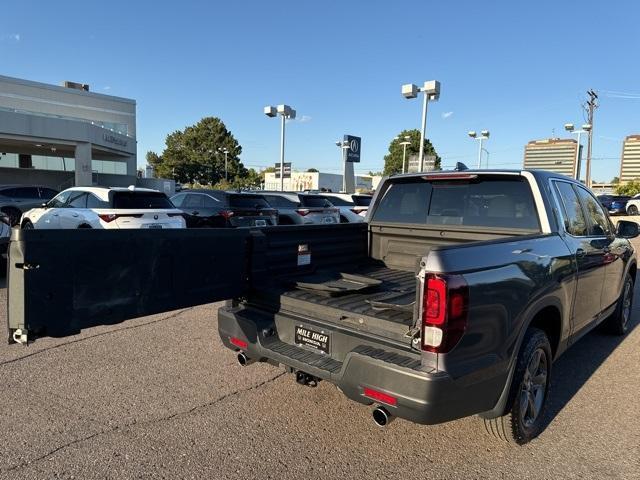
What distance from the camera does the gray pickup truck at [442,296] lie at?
2.47 meters

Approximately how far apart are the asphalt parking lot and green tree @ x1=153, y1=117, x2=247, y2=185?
71258 millimetres

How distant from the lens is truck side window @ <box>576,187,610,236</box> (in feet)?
14.8

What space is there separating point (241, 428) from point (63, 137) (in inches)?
1230

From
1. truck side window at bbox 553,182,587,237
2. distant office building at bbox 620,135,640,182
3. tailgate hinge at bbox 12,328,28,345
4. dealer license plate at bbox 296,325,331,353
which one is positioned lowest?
dealer license plate at bbox 296,325,331,353

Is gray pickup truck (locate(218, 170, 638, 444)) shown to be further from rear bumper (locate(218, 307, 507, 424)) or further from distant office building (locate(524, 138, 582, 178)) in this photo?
distant office building (locate(524, 138, 582, 178))

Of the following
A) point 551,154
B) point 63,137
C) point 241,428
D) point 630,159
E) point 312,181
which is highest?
point 630,159

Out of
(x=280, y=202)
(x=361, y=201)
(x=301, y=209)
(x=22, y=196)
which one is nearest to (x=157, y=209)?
(x=301, y=209)

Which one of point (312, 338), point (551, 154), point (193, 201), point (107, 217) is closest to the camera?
point (312, 338)

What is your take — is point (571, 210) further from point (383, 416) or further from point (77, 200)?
point (77, 200)

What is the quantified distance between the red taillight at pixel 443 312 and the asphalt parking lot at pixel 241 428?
0.96m

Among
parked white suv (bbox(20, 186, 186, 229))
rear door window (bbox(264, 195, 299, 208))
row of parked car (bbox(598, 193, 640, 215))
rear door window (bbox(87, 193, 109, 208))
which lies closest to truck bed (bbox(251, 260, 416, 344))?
parked white suv (bbox(20, 186, 186, 229))

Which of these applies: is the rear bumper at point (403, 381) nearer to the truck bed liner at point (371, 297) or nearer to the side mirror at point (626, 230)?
the truck bed liner at point (371, 297)

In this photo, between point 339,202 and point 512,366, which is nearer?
point 512,366

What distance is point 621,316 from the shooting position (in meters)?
5.61
